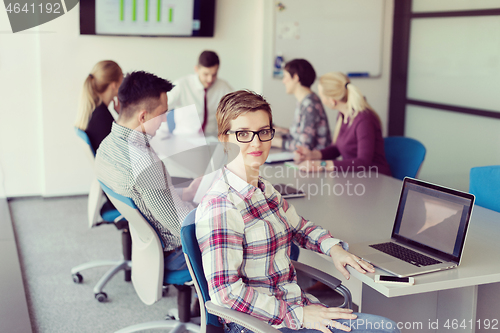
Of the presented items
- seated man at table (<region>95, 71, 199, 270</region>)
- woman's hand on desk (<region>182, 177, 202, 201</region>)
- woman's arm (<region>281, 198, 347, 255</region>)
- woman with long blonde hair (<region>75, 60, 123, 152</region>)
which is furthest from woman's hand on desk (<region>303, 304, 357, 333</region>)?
woman with long blonde hair (<region>75, 60, 123, 152</region>)

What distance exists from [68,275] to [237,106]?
222cm

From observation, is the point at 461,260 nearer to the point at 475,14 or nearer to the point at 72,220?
the point at 475,14

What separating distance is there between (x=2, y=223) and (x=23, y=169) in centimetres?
91

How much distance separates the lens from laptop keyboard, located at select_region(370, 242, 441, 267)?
1.65 m

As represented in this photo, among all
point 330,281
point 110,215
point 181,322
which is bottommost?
point 181,322

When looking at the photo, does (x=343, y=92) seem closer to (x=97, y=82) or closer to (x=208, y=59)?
(x=208, y=59)

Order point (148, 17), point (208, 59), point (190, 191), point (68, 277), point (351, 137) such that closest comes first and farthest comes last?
point (190, 191) → point (351, 137) → point (68, 277) → point (208, 59) → point (148, 17)

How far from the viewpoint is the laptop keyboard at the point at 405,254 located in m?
1.65

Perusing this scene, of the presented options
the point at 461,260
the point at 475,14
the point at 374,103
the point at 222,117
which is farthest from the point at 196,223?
the point at 374,103

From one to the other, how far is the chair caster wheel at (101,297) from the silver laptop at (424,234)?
171 cm

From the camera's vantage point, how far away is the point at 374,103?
5.63 meters

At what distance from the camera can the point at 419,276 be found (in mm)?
1567

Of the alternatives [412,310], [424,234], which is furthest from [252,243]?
[412,310]

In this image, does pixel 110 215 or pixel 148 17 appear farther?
pixel 148 17
